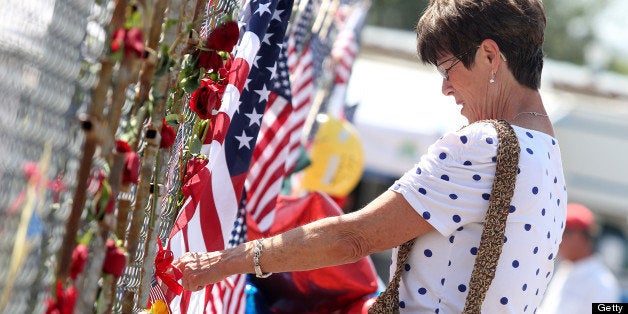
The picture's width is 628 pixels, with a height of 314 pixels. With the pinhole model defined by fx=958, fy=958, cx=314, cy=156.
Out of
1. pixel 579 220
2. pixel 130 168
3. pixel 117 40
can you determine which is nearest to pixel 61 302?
pixel 130 168

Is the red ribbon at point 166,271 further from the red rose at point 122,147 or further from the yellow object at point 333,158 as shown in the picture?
the yellow object at point 333,158

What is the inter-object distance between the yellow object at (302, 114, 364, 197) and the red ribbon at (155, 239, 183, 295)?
4718 mm

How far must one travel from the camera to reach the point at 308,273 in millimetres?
3195

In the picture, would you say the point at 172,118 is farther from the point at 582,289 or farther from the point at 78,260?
the point at 582,289

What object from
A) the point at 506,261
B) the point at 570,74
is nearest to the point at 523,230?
the point at 506,261

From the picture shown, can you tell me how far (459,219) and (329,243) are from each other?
315 mm

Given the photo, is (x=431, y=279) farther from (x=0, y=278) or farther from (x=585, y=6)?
(x=585, y=6)

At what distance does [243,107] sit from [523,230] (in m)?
1.04

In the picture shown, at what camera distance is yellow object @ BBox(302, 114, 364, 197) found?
7.14 meters

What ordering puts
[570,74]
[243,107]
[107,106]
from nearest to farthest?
[107,106], [243,107], [570,74]

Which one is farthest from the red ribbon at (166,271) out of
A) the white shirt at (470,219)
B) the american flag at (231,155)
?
the white shirt at (470,219)

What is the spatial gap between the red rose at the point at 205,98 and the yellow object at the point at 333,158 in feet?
15.2

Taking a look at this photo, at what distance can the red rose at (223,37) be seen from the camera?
2289 millimetres

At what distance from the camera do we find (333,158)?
7.22 m
